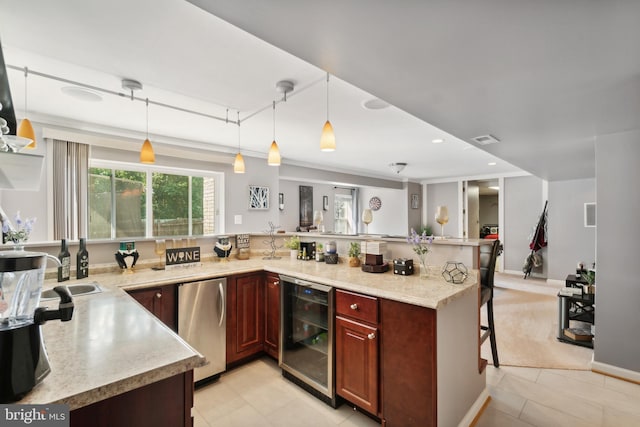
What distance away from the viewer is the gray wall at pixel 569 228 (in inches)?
217

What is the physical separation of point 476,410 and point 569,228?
5.49 metres

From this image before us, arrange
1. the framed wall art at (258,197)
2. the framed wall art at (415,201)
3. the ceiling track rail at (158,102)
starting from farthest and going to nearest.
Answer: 1. the framed wall art at (415,201)
2. the framed wall art at (258,197)
3. the ceiling track rail at (158,102)

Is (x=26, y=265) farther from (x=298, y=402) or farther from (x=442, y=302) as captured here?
(x=298, y=402)

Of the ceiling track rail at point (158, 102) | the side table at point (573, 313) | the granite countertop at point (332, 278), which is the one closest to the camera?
the granite countertop at point (332, 278)

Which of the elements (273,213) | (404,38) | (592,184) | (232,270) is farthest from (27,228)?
(592,184)

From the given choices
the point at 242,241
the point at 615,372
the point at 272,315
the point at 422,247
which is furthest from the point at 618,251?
the point at 242,241

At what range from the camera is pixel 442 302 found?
5.08 feet

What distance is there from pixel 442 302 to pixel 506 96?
1.40 m

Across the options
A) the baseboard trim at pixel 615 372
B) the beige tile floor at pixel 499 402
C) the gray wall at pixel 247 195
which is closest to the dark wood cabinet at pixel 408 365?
the beige tile floor at pixel 499 402

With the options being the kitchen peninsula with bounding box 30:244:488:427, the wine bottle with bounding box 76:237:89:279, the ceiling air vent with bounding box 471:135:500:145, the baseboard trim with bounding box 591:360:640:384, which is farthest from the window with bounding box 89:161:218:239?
the baseboard trim with bounding box 591:360:640:384

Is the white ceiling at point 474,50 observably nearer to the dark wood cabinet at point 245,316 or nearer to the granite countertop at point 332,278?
the granite countertop at point 332,278

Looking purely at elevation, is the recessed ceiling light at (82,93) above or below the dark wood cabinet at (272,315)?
above

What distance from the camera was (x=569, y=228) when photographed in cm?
572

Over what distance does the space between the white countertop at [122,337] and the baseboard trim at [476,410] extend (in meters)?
0.81
